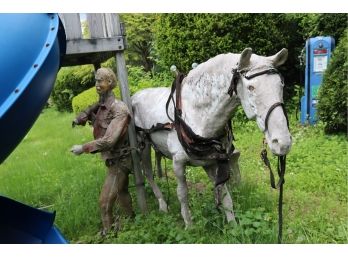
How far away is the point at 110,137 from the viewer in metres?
3.94

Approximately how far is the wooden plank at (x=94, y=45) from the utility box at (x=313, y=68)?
16.4 feet

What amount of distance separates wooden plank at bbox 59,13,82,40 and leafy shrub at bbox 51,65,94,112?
10.4 metres

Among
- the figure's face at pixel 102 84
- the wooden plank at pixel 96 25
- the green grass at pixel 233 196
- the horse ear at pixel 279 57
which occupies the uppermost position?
the wooden plank at pixel 96 25

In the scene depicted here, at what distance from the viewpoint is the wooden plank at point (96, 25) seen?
4.17 metres

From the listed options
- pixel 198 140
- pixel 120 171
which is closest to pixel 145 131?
pixel 120 171

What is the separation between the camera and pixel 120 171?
171 inches

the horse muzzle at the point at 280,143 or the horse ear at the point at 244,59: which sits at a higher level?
the horse ear at the point at 244,59

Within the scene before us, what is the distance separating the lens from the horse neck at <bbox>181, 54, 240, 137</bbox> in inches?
139

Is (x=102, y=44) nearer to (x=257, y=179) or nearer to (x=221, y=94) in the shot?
(x=221, y=94)

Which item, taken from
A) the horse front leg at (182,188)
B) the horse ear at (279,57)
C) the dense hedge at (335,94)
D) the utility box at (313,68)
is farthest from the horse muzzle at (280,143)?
the utility box at (313,68)

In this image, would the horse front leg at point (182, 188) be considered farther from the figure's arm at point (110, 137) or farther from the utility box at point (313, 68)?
the utility box at point (313, 68)

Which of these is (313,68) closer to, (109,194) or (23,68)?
(109,194)

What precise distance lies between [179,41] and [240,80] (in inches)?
227

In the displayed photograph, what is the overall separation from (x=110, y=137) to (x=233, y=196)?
1.64 meters
